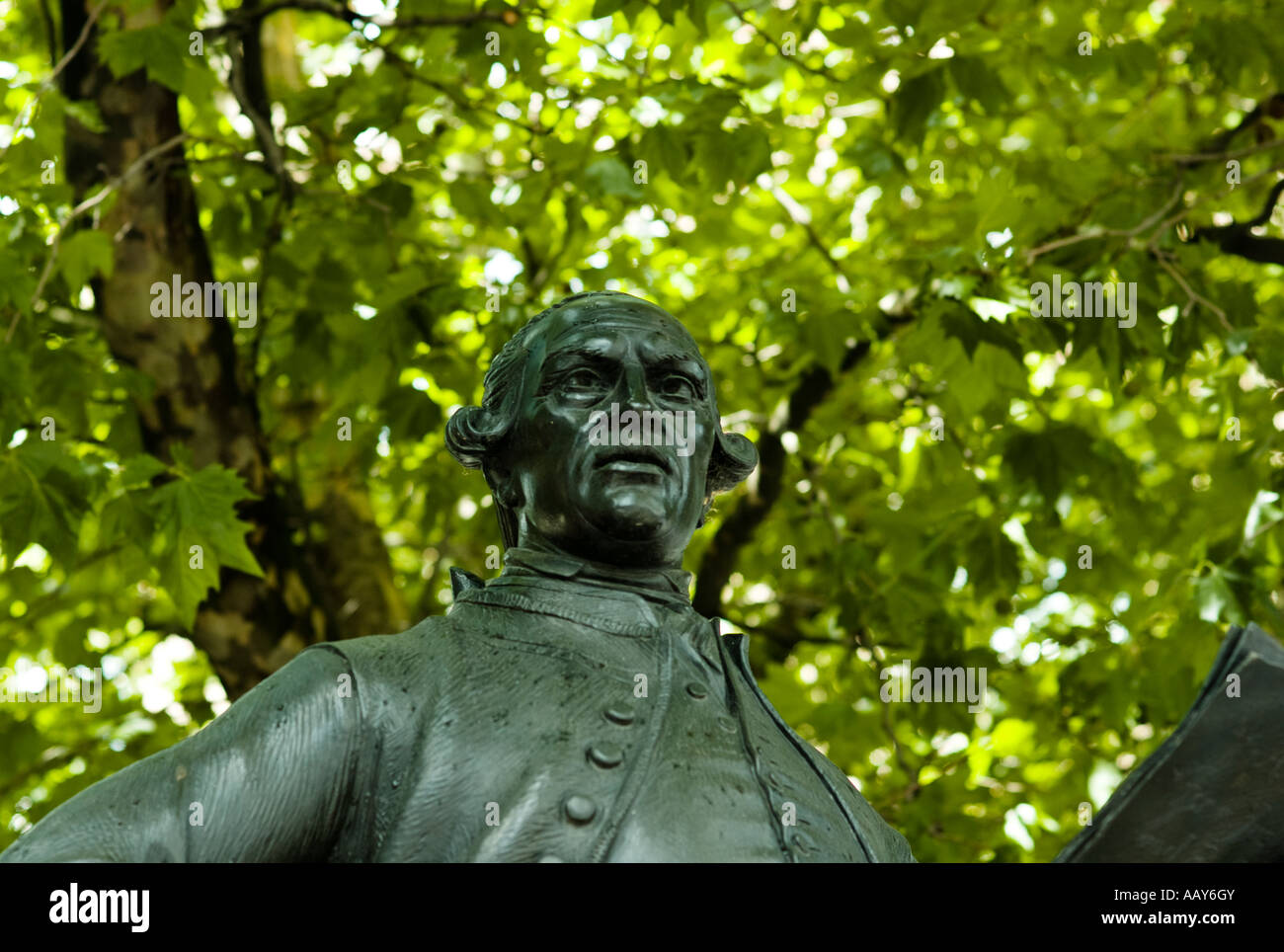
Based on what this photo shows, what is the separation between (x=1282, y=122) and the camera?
7547 millimetres

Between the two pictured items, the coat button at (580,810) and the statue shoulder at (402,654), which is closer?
the coat button at (580,810)

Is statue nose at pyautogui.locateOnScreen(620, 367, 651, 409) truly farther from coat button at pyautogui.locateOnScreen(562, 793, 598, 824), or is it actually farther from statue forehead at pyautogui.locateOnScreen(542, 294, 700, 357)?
coat button at pyautogui.locateOnScreen(562, 793, 598, 824)

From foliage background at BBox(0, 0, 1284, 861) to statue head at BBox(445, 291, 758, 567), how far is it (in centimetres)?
183

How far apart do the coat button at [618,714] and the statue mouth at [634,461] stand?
0.51m

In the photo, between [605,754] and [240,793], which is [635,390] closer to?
[605,754]

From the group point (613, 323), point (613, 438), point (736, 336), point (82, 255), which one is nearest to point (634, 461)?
point (613, 438)

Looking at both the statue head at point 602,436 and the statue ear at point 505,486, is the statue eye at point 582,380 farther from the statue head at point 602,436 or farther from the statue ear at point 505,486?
the statue ear at point 505,486

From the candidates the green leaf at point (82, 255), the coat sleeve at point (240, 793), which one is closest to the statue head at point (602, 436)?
the coat sleeve at point (240, 793)

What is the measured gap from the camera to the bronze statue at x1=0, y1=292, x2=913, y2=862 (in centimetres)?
304

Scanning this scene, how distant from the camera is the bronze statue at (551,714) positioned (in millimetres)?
3041

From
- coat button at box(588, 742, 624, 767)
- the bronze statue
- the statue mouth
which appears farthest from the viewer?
the statue mouth

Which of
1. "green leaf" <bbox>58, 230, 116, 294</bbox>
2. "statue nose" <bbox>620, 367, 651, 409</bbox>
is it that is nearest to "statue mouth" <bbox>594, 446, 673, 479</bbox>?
"statue nose" <bbox>620, 367, 651, 409</bbox>
